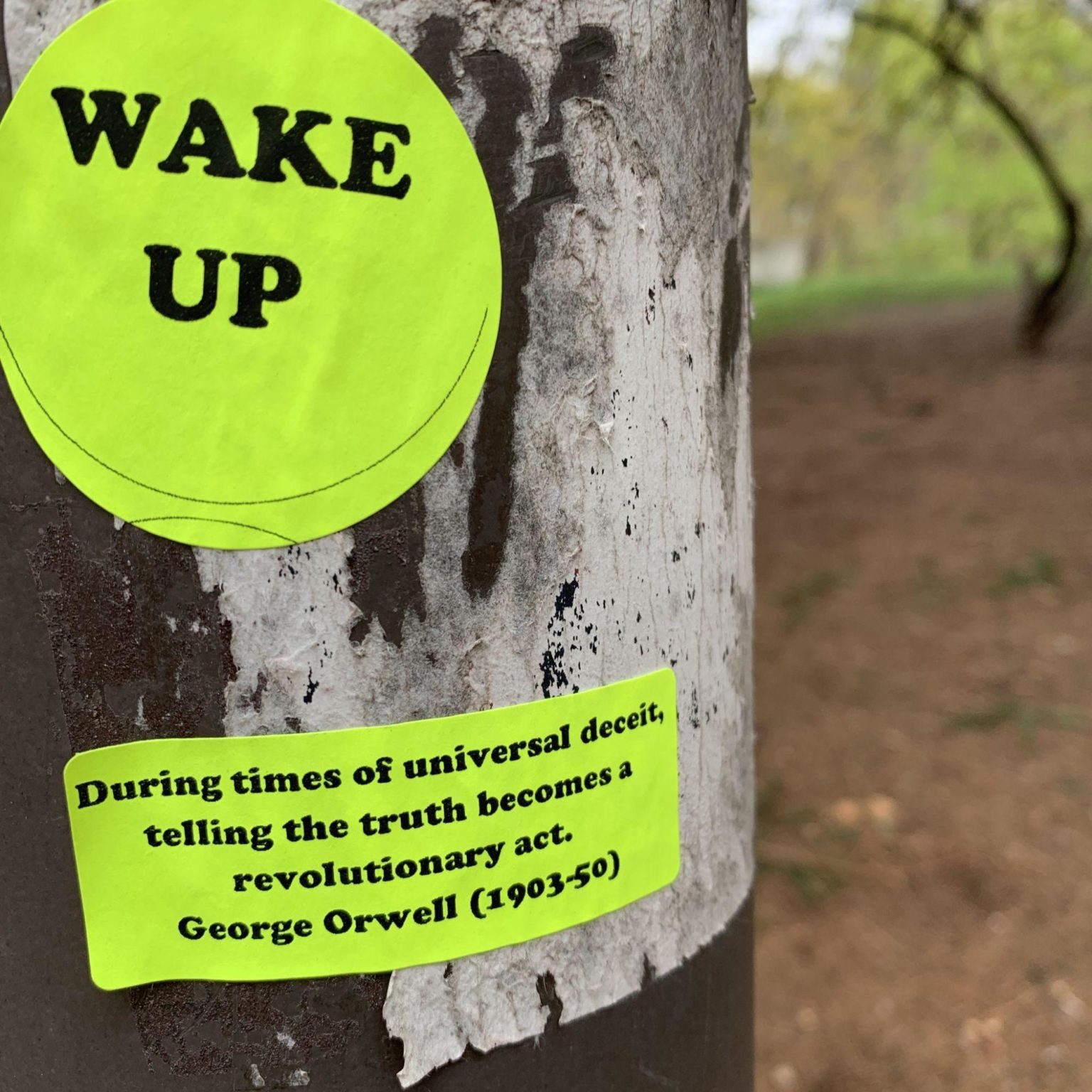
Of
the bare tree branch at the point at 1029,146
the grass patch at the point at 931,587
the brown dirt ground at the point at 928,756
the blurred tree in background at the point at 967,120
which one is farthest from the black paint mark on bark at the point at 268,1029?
the bare tree branch at the point at 1029,146

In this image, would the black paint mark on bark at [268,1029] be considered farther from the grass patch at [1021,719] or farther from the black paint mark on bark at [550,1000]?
the grass patch at [1021,719]

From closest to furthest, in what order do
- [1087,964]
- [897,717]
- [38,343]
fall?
[38,343], [1087,964], [897,717]

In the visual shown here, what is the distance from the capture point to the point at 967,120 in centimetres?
1539

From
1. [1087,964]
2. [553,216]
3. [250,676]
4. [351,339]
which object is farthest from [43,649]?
[1087,964]

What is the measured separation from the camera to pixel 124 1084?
716mm

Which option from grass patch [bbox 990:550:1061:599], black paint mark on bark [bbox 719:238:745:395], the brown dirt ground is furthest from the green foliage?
grass patch [bbox 990:550:1061:599]

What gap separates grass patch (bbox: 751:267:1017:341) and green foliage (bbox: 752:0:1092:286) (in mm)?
743

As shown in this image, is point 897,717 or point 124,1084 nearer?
point 124,1084

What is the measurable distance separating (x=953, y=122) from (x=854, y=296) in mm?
4992

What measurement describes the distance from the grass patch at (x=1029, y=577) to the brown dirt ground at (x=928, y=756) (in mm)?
13

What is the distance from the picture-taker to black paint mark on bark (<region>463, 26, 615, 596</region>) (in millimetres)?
626

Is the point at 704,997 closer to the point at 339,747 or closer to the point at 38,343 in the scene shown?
the point at 339,747

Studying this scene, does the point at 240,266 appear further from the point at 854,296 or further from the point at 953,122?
the point at 854,296

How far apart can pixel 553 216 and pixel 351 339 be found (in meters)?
0.16
